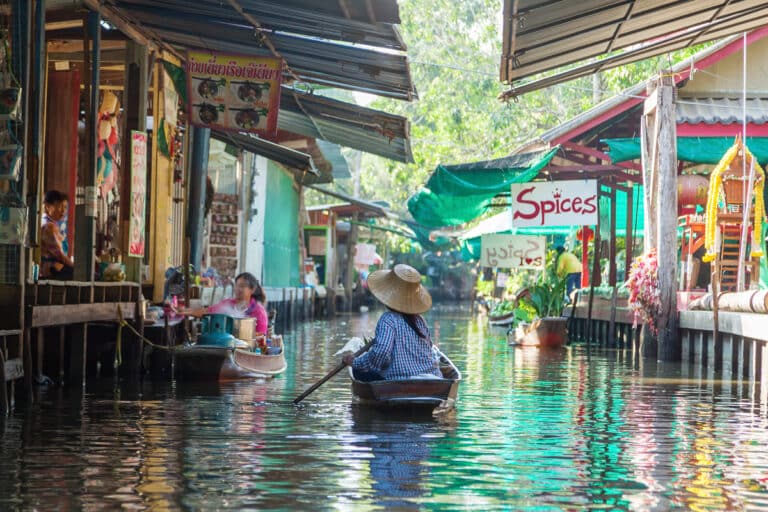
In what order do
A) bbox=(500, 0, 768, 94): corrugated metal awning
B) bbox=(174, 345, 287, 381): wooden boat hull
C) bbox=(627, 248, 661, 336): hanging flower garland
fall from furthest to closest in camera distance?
bbox=(627, 248, 661, 336): hanging flower garland < bbox=(174, 345, 287, 381): wooden boat hull < bbox=(500, 0, 768, 94): corrugated metal awning

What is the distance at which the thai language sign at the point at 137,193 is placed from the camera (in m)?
14.4

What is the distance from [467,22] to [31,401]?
136 feet

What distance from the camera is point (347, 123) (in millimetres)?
17094

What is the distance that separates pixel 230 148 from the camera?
23297mm

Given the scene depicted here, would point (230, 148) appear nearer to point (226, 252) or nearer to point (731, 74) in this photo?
point (226, 252)

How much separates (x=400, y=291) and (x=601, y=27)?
14.8 ft

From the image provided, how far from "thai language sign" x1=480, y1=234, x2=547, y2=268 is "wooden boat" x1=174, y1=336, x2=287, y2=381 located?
46.8ft

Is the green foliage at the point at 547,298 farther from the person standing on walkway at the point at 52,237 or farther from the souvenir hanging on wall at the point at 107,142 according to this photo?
the person standing on walkway at the point at 52,237

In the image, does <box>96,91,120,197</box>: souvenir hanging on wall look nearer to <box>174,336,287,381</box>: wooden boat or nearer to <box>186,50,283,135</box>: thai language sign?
<box>186,50,283,135</box>: thai language sign

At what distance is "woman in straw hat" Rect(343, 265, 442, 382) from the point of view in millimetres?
10805

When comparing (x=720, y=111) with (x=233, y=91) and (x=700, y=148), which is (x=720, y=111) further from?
(x=233, y=91)

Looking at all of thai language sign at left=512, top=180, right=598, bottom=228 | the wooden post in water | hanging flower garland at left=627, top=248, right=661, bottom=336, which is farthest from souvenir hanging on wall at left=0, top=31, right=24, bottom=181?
thai language sign at left=512, top=180, right=598, bottom=228

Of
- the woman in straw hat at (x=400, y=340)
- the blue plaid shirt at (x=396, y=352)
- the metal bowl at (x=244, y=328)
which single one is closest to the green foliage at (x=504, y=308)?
the metal bowl at (x=244, y=328)

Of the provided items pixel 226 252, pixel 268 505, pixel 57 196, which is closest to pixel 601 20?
pixel 57 196
